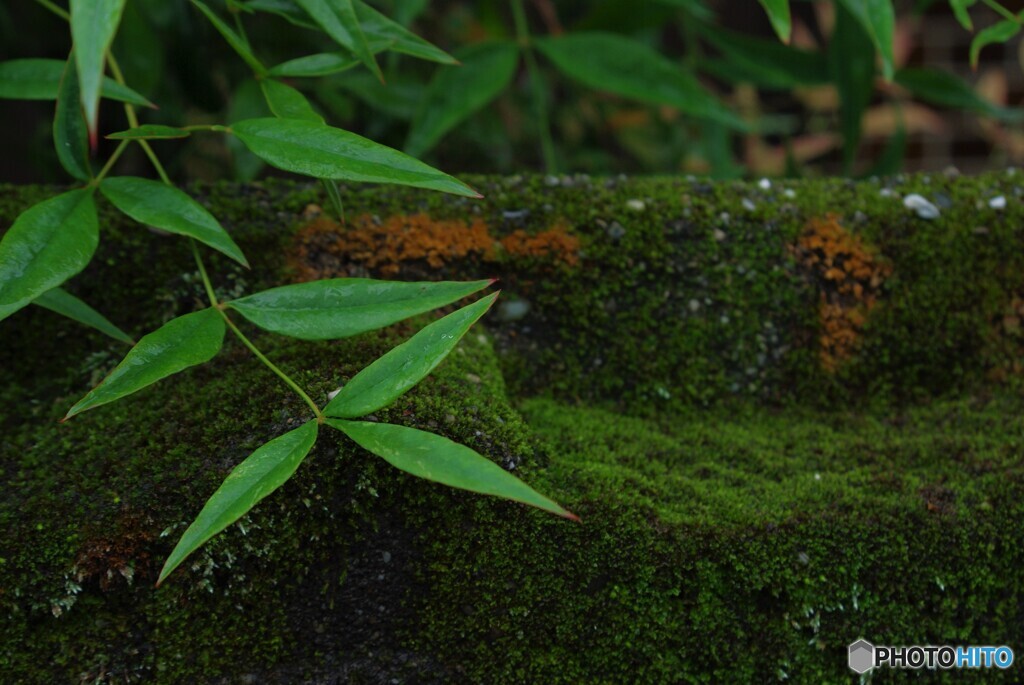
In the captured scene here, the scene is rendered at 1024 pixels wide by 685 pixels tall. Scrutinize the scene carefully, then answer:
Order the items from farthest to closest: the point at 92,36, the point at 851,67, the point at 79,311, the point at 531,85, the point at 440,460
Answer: the point at 531,85, the point at 851,67, the point at 79,311, the point at 440,460, the point at 92,36

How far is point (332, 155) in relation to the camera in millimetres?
678

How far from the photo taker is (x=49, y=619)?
2.36ft

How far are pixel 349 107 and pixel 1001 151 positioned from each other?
1702mm

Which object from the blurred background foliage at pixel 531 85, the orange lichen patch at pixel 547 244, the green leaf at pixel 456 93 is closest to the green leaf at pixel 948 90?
the blurred background foliage at pixel 531 85

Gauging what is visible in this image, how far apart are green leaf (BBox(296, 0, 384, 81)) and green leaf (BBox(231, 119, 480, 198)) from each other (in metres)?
0.06

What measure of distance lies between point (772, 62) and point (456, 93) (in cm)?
57

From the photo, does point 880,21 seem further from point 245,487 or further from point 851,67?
point 245,487

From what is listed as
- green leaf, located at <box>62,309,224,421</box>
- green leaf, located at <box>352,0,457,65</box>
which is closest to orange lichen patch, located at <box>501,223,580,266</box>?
green leaf, located at <box>352,0,457,65</box>

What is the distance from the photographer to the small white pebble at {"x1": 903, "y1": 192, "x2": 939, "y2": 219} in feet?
3.43

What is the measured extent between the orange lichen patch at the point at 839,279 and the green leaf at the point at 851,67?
50 cm

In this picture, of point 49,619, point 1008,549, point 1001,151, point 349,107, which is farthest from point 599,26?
point 1001,151

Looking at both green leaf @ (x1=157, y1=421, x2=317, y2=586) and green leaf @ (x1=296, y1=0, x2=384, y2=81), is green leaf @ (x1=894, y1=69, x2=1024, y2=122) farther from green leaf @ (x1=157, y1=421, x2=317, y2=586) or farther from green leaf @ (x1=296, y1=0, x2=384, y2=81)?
green leaf @ (x1=157, y1=421, x2=317, y2=586)

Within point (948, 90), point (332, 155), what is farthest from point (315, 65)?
point (948, 90)

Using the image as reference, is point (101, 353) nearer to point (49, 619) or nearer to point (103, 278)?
point (103, 278)
